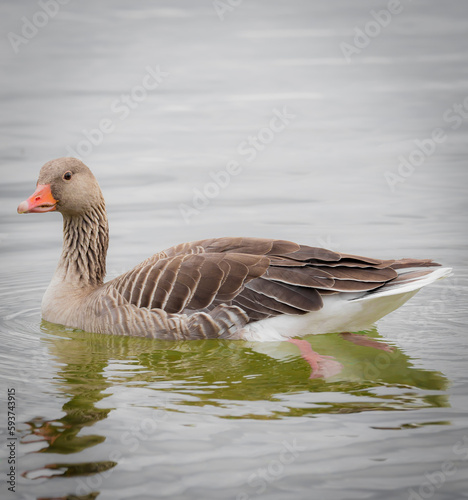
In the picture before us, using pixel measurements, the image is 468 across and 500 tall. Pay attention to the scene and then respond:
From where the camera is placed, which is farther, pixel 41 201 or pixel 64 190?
pixel 64 190

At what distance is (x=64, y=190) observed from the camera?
10.6 metres

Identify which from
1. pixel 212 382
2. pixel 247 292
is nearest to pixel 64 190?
pixel 247 292

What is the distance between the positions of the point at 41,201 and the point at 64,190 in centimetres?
31

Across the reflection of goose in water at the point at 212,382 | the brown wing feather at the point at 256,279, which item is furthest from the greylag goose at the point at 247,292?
the reflection of goose in water at the point at 212,382

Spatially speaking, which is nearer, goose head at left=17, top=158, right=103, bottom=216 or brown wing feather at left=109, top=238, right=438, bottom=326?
brown wing feather at left=109, top=238, right=438, bottom=326

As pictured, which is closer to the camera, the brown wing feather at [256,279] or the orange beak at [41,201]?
the brown wing feather at [256,279]

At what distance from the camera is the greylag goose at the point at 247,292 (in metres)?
9.38

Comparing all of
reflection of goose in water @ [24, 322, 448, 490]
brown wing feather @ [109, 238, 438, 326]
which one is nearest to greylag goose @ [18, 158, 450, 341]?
brown wing feather @ [109, 238, 438, 326]

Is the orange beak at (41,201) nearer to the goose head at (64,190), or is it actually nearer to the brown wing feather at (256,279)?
the goose head at (64,190)

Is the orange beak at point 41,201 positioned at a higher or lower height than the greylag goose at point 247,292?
higher

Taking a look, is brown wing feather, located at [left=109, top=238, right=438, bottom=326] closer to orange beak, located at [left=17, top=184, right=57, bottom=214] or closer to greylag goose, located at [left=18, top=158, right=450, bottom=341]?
greylag goose, located at [left=18, top=158, right=450, bottom=341]

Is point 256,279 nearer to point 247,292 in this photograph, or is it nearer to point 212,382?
point 247,292

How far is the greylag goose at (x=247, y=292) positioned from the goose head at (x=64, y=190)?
0.12 feet

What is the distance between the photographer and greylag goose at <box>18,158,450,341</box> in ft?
30.8
